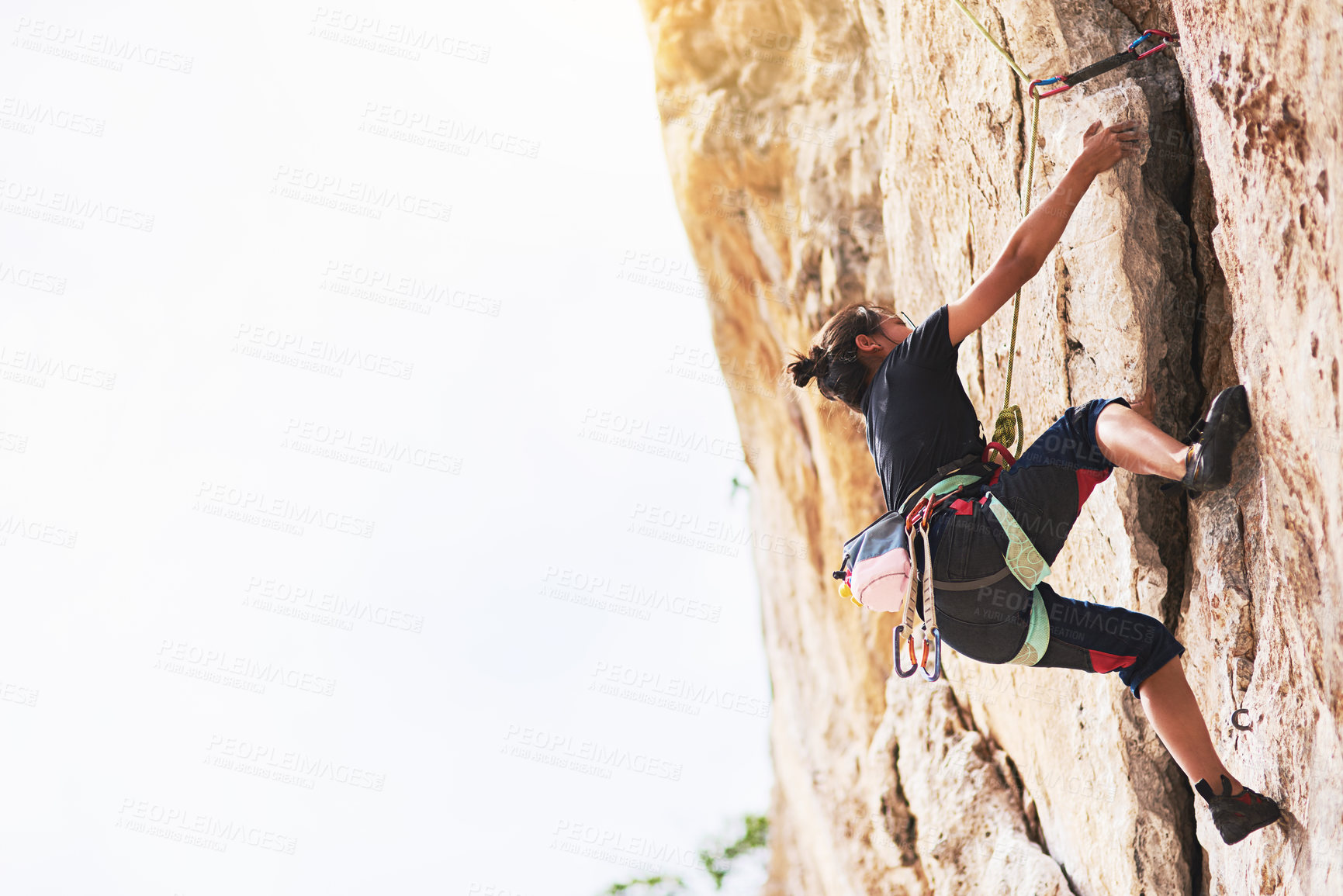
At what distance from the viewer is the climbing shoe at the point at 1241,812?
10.0 feet

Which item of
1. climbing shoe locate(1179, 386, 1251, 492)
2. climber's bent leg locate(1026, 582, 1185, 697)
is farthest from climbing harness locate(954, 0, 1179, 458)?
climbing shoe locate(1179, 386, 1251, 492)

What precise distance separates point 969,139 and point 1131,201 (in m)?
1.23

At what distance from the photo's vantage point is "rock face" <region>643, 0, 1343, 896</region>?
270cm

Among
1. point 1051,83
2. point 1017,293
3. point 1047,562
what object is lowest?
point 1047,562

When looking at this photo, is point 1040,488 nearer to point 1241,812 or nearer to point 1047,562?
point 1047,562

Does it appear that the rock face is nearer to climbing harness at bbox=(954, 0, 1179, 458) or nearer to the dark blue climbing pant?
climbing harness at bbox=(954, 0, 1179, 458)

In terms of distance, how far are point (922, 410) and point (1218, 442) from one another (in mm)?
903

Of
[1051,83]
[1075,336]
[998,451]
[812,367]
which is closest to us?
[998,451]

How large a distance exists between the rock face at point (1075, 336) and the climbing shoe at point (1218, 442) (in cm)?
10

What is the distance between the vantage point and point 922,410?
11.0ft

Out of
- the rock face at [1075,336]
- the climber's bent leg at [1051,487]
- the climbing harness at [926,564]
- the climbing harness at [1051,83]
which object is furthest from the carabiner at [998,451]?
the rock face at [1075,336]

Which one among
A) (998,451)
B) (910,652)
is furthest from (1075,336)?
(910,652)

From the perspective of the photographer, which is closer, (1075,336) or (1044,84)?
(1044,84)

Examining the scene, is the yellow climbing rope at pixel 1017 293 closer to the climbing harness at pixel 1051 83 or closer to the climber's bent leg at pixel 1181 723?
the climbing harness at pixel 1051 83
